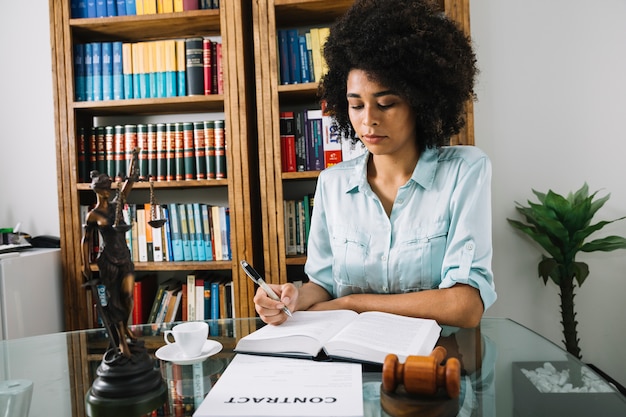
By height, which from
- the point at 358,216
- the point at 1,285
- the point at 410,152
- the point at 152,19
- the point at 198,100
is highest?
the point at 152,19

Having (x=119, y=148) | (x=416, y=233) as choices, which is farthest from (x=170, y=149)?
(x=416, y=233)

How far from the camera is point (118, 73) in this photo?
2334 mm

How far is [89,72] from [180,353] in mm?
1822

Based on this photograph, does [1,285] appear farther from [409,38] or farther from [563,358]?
[563,358]

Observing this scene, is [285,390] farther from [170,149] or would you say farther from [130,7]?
[130,7]

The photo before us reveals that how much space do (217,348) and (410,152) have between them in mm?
819

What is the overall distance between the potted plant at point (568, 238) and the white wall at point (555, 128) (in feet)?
0.69

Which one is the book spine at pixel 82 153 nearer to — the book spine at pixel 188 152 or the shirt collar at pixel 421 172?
the book spine at pixel 188 152

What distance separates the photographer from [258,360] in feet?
3.01

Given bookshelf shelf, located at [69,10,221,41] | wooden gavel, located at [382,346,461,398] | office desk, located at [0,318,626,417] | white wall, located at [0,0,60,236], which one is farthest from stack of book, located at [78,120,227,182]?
wooden gavel, located at [382,346,461,398]

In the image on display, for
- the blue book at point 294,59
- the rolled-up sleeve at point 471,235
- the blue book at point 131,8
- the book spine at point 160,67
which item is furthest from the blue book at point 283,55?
the rolled-up sleeve at point 471,235

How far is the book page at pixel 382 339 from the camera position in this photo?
87 cm

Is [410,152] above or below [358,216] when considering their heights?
above

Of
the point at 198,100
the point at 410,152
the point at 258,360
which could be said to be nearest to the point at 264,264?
the point at 198,100
